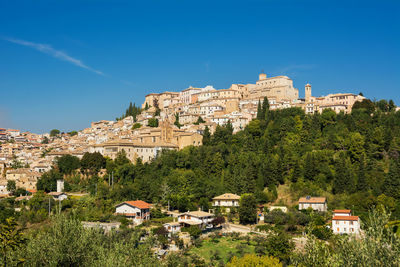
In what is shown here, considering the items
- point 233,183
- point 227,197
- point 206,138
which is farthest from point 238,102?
point 227,197

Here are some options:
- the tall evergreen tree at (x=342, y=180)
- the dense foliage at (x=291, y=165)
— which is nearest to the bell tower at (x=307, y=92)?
the dense foliage at (x=291, y=165)

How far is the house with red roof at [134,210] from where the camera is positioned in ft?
133

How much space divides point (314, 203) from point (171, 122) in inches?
1482

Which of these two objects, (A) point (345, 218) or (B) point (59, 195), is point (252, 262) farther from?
(B) point (59, 195)

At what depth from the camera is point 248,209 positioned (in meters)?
39.3

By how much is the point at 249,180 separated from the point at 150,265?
29518 mm

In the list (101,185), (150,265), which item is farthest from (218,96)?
(150,265)

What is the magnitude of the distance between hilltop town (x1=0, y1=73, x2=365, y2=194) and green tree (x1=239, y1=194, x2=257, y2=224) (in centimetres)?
2016

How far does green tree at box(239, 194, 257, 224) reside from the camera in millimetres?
39250

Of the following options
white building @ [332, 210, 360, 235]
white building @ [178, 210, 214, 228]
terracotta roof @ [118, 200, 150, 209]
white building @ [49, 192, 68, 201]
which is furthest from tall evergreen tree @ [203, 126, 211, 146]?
white building @ [332, 210, 360, 235]

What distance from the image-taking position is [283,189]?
44312mm

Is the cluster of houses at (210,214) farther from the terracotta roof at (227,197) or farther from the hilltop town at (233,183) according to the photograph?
the hilltop town at (233,183)

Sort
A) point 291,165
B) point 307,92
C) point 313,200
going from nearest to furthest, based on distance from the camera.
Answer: point 313,200, point 291,165, point 307,92

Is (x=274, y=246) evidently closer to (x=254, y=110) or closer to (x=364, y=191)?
(x=364, y=191)
